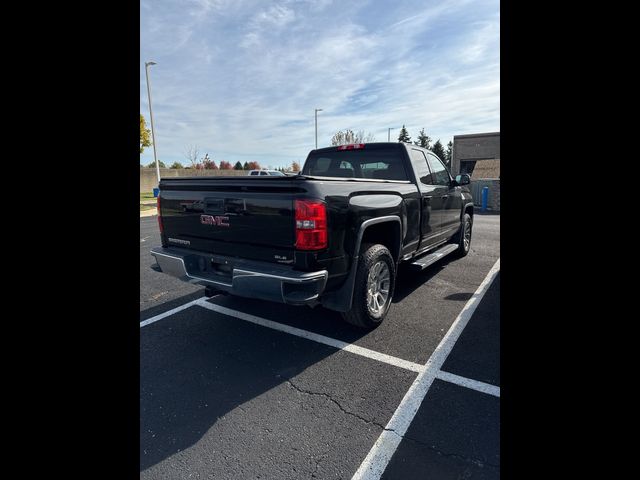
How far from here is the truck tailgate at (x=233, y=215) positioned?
9.79ft

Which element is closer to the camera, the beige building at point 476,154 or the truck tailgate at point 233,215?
the truck tailgate at point 233,215

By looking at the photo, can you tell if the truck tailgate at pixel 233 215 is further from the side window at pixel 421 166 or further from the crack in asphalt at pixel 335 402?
the side window at pixel 421 166

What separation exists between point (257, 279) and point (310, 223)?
2.13 ft

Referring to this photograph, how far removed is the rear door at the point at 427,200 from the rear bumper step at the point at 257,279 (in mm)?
2278

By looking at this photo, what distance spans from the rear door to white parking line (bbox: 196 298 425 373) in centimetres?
197

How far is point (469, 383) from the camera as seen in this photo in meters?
2.79

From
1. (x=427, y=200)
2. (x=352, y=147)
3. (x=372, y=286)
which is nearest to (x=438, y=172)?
(x=427, y=200)

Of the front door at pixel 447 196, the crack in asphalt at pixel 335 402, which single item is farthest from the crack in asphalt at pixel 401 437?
the front door at pixel 447 196

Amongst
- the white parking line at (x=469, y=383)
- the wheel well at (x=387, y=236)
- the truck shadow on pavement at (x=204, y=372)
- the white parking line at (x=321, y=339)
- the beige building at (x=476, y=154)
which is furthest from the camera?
the beige building at (x=476, y=154)

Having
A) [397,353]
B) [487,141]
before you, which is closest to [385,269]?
[397,353]
